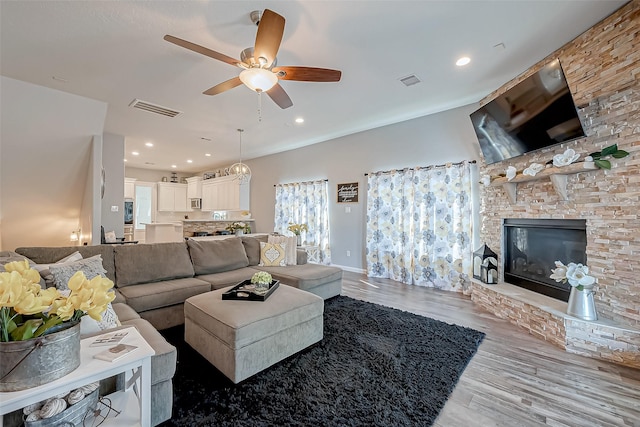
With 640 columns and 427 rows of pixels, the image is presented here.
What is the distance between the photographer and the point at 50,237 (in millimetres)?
5172

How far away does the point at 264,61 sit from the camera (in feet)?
6.88

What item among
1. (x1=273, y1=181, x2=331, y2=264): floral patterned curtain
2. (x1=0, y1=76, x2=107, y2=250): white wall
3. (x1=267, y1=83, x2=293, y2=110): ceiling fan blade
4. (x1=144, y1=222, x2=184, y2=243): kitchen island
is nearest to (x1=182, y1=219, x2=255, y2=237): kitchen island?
(x1=144, y1=222, x2=184, y2=243): kitchen island

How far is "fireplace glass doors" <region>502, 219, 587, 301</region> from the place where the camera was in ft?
8.92

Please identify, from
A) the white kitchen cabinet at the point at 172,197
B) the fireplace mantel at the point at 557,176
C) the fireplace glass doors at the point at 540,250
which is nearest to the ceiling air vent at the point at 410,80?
the fireplace mantel at the point at 557,176

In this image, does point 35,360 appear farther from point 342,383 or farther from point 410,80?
point 410,80

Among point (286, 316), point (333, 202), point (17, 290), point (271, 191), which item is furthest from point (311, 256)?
point (17, 290)

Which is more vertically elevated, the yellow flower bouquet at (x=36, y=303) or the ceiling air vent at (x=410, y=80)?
the ceiling air vent at (x=410, y=80)

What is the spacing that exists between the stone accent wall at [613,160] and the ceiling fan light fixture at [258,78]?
2.90 m

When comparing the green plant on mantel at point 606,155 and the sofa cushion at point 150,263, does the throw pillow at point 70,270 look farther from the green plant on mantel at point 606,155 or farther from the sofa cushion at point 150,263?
the green plant on mantel at point 606,155

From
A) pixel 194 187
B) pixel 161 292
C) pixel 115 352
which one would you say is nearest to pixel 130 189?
pixel 194 187

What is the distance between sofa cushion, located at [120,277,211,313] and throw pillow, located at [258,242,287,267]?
1026 millimetres

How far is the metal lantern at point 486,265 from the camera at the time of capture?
3.43 meters

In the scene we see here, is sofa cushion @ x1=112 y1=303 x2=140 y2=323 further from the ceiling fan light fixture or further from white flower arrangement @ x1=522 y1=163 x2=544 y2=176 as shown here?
white flower arrangement @ x1=522 y1=163 x2=544 y2=176

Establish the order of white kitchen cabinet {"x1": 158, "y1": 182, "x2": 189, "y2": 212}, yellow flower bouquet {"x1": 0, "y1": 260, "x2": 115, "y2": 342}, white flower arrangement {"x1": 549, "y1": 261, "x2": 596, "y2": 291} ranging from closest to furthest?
1. yellow flower bouquet {"x1": 0, "y1": 260, "x2": 115, "y2": 342}
2. white flower arrangement {"x1": 549, "y1": 261, "x2": 596, "y2": 291}
3. white kitchen cabinet {"x1": 158, "y1": 182, "x2": 189, "y2": 212}
